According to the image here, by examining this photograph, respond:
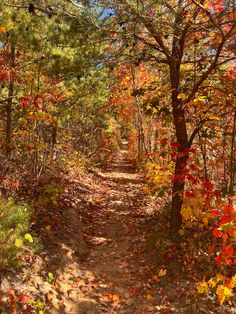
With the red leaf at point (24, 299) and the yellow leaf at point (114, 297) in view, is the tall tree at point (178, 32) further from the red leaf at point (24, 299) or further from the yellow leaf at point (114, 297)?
the red leaf at point (24, 299)

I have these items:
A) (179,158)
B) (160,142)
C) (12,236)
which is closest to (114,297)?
(12,236)

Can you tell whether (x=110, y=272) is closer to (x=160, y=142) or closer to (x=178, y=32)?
(x=160, y=142)

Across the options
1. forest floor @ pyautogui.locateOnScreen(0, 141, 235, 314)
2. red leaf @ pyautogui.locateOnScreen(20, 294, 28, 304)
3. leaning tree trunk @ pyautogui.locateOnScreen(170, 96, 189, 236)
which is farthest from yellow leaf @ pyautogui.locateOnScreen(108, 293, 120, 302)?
leaning tree trunk @ pyautogui.locateOnScreen(170, 96, 189, 236)

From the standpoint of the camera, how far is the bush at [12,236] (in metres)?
5.06

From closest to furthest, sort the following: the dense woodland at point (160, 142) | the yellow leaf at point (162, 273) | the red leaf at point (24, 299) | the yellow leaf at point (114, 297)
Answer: the red leaf at point (24, 299)
the dense woodland at point (160, 142)
the yellow leaf at point (114, 297)
the yellow leaf at point (162, 273)

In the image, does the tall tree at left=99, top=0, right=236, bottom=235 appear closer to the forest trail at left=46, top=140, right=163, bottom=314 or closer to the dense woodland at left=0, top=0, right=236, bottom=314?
the dense woodland at left=0, top=0, right=236, bottom=314

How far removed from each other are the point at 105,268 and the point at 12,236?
2.44m

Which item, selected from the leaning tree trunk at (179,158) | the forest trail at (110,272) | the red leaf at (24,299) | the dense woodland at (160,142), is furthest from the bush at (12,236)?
the leaning tree trunk at (179,158)

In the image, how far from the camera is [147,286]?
20.2ft

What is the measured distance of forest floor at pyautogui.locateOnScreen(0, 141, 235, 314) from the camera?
545 centimetres

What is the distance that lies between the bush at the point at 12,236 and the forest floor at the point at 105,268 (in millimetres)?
250

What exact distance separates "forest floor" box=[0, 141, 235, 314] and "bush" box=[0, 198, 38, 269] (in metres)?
0.25

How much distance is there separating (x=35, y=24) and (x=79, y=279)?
6.08m

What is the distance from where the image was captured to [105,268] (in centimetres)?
683
